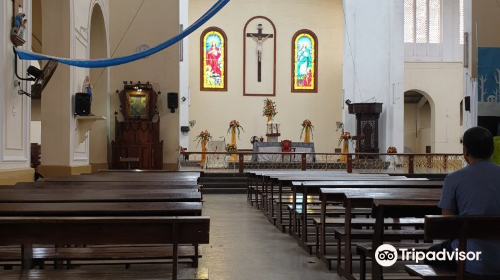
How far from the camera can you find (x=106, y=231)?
2.94 metres

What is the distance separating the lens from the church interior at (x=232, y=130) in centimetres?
388

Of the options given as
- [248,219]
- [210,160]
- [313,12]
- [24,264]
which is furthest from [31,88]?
[313,12]

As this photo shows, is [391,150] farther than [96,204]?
Yes

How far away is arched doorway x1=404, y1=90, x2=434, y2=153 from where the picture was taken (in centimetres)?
2384

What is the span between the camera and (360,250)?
4227 mm

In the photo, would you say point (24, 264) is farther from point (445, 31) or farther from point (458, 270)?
point (445, 31)

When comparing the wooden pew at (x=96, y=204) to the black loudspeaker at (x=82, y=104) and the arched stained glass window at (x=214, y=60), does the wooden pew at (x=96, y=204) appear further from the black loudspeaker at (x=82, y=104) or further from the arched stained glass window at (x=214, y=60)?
the arched stained glass window at (x=214, y=60)

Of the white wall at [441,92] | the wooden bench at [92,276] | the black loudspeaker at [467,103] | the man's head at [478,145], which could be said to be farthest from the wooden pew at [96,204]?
the white wall at [441,92]

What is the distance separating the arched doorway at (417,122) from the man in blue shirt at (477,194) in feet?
69.6

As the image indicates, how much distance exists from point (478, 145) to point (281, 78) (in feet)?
67.9

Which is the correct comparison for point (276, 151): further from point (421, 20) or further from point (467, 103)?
point (421, 20)

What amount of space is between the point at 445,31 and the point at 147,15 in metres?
13.5

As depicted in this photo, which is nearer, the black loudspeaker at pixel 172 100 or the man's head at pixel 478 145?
the man's head at pixel 478 145

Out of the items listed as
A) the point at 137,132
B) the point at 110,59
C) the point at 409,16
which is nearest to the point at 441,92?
the point at 409,16
